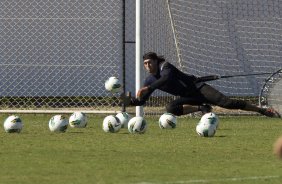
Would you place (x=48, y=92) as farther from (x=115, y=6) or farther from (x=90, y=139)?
(x=90, y=139)

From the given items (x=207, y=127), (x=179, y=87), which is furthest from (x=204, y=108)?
(x=207, y=127)

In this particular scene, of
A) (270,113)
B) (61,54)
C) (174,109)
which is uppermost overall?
(270,113)

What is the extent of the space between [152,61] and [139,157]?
18.6ft

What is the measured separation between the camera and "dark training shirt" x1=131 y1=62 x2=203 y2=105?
1645cm

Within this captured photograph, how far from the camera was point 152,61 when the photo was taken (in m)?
16.8

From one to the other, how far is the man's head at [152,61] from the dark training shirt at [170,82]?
0.27 ft

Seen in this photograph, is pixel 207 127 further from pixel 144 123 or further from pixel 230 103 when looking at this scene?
pixel 230 103

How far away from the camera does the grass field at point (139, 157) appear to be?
30.0ft

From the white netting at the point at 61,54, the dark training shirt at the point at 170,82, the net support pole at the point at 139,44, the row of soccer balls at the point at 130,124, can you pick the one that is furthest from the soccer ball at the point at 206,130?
the white netting at the point at 61,54

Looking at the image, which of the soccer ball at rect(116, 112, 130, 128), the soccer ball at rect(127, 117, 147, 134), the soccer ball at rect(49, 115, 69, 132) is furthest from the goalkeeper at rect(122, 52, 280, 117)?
the soccer ball at rect(49, 115, 69, 132)

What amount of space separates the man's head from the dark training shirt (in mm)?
81

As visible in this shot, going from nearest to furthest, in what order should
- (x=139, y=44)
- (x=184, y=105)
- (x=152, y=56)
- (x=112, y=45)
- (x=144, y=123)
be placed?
(x=144, y=123) → (x=152, y=56) → (x=184, y=105) → (x=139, y=44) → (x=112, y=45)

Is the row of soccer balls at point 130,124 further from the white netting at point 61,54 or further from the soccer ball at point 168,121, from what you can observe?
the white netting at point 61,54

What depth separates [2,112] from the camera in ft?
71.7
